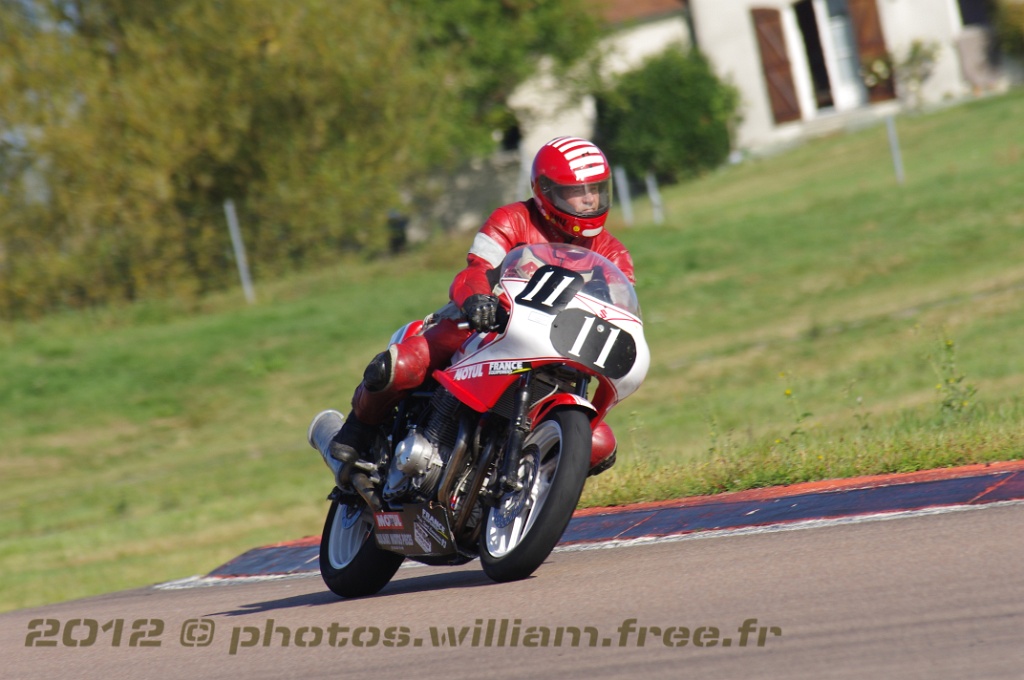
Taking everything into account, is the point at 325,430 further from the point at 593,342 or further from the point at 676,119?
the point at 676,119

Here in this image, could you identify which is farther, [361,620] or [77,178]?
[77,178]

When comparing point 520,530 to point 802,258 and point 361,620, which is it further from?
point 802,258

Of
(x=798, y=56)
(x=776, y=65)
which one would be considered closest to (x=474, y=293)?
(x=776, y=65)

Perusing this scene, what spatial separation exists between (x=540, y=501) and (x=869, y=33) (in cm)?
3427

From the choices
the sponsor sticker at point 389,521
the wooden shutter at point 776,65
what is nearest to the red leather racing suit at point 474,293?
the sponsor sticker at point 389,521

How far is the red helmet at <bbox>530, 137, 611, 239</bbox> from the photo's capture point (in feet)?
21.7

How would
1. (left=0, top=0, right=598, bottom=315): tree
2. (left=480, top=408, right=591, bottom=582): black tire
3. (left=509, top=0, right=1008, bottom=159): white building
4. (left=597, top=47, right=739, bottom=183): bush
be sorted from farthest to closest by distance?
(left=597, top=47, right=739, bottom=183): bush → (left=509, top=0, right=1008, bottom=159): white building → (left=0, top=0, right=598, bottom=315): tree → (left=480, top=408, right=591, bottom=582): black tire

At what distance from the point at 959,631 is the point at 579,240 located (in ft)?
10.7

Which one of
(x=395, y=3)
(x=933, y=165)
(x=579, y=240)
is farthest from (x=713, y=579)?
(x=395, y=3)

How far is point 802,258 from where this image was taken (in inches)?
907

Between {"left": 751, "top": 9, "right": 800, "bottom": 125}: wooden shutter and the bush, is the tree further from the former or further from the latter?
{"left": 751, "top": 9, "right": 800, "bottom": 125}: wooden shutter

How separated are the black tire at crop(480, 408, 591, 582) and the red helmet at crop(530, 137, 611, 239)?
122 centimetres

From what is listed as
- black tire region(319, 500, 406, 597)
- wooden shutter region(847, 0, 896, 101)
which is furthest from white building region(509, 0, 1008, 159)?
black tire region(319, 500, 406, 597)

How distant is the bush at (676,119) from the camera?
38.1 meters
